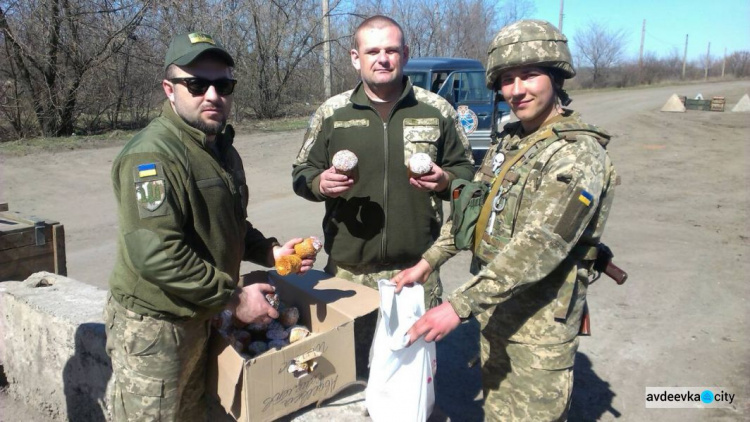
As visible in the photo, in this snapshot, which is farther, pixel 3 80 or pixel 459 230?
pixel 3 80

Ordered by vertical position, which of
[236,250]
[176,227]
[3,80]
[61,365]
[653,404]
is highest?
[3,80]

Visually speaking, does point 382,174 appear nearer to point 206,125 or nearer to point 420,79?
point 206,125

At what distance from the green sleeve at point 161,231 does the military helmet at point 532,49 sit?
139 centimetres

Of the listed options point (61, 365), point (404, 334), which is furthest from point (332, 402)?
point (61, 365)

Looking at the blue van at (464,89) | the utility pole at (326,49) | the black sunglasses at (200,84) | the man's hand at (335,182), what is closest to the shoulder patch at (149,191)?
the black sunglasses at (200,84)

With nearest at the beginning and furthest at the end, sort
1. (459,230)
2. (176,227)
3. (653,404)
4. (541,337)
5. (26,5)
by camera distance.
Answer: (176,227), (541,337), (459,230), (653,404), (26,5)

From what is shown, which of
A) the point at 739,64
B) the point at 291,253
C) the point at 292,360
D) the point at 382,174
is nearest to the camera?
the point at 292,360

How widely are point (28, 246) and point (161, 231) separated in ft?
8.08

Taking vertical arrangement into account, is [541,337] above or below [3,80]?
below

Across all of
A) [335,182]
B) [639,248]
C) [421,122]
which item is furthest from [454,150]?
[639,248]

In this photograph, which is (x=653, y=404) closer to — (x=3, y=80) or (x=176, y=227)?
(x=176, y=227)

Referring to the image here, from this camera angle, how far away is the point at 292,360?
2.33m

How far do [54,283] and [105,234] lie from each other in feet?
12.4

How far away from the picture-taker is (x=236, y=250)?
2400mm
